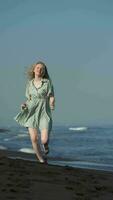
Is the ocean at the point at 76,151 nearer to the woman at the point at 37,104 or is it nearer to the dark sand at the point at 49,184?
the woman at the point at 37,104

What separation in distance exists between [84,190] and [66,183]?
63cm

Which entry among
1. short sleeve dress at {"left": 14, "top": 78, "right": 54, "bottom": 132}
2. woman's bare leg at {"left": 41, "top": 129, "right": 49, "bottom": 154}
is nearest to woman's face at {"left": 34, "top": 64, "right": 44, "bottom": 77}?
short sleeve dress at {"left": 14, "top": 78, "right": 54, "bottom": 132}

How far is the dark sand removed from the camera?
653cm

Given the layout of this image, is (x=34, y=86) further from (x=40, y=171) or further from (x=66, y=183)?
(x=66, y=183)

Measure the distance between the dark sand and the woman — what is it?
1306 millimetres

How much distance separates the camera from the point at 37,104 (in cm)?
1072

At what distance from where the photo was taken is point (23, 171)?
28.7 ft

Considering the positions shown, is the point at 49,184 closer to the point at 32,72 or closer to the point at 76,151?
the point at 32,72

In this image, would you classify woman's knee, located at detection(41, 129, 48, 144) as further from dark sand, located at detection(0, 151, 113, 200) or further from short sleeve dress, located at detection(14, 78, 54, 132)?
dark sand, located at detection(0, 151, 113, 200)

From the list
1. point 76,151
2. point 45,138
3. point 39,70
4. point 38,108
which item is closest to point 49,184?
point 45,138

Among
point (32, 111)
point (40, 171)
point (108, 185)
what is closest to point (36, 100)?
point (32, 111)

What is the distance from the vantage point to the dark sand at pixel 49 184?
6527mm

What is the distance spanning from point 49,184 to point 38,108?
11.3 ft

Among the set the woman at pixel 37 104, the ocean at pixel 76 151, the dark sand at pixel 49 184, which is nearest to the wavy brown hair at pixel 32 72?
the woman at pixel 37 104
